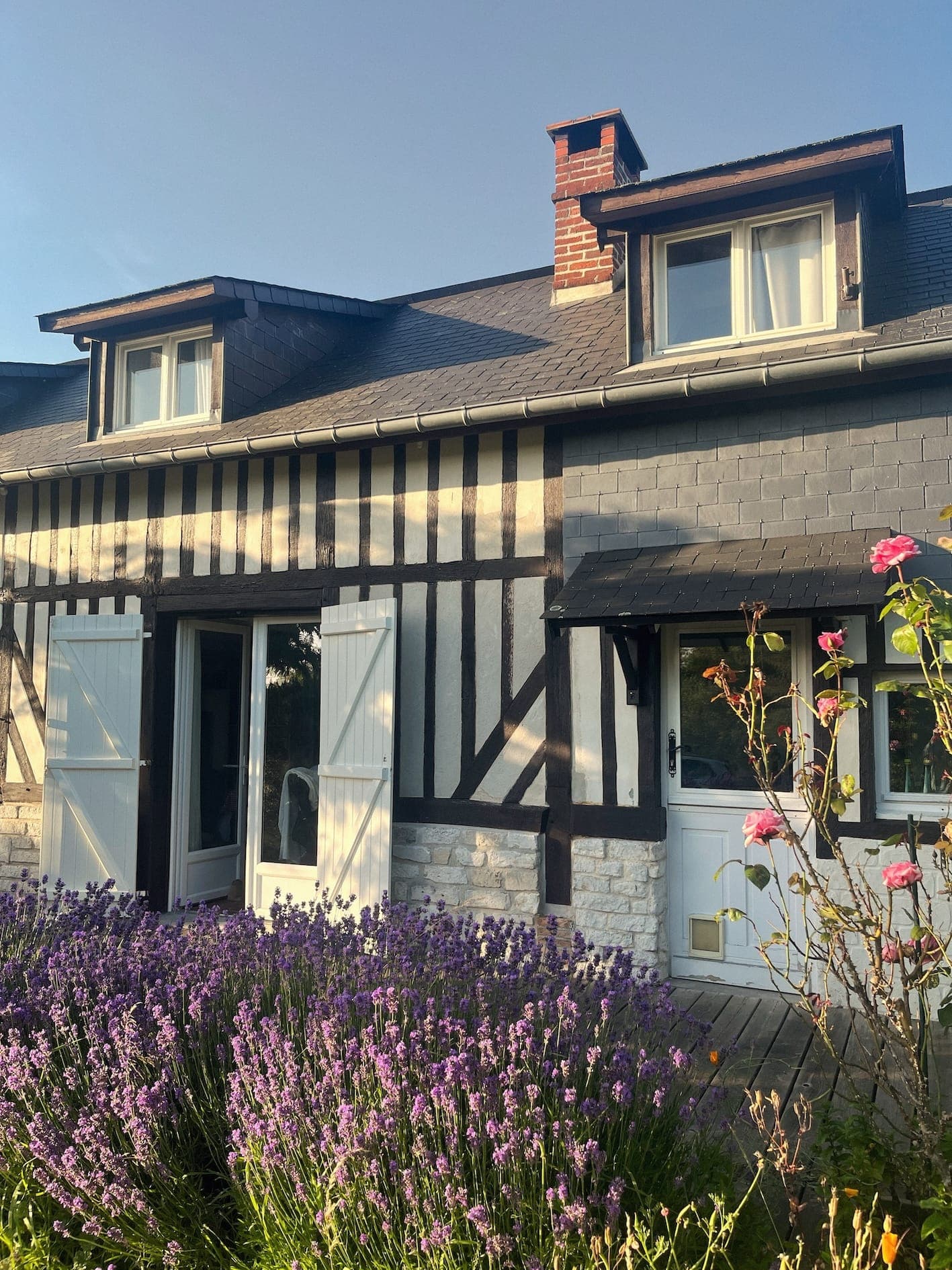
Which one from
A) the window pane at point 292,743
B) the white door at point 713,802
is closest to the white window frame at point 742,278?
the white door at point 713,802

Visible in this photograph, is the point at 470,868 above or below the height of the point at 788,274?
below

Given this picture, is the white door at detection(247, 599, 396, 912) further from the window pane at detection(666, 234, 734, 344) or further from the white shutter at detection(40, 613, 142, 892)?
the window pane at detection(666, 234, 734, 344)

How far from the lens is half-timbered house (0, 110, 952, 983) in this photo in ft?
15.2

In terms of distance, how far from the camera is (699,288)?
17.8 feet

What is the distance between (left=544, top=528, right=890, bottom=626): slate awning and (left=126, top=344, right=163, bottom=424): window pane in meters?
3.88

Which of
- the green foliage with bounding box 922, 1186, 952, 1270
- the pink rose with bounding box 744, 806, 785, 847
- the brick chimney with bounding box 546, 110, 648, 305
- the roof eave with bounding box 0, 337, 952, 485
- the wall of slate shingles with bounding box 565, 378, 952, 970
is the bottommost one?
the green foliage with bounding box 922, 1186, 952, 1270

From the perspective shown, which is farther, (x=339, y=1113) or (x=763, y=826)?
(x=763, y=826)

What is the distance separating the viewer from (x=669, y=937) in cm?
486

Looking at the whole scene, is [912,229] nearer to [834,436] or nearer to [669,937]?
[834,436]

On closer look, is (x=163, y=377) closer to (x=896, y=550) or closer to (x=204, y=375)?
(x=204, y=375)

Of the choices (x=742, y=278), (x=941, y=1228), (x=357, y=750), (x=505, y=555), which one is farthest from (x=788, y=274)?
(x=941, y=1228)

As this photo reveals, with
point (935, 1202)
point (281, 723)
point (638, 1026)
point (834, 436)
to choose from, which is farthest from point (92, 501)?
point (935, 1202)

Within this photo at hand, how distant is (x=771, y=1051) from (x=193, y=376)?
5.82 m

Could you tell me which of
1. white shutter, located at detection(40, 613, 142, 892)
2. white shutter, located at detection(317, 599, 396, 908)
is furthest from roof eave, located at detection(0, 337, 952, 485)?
white shutter, located at detection(40, 613, 142, 892)
